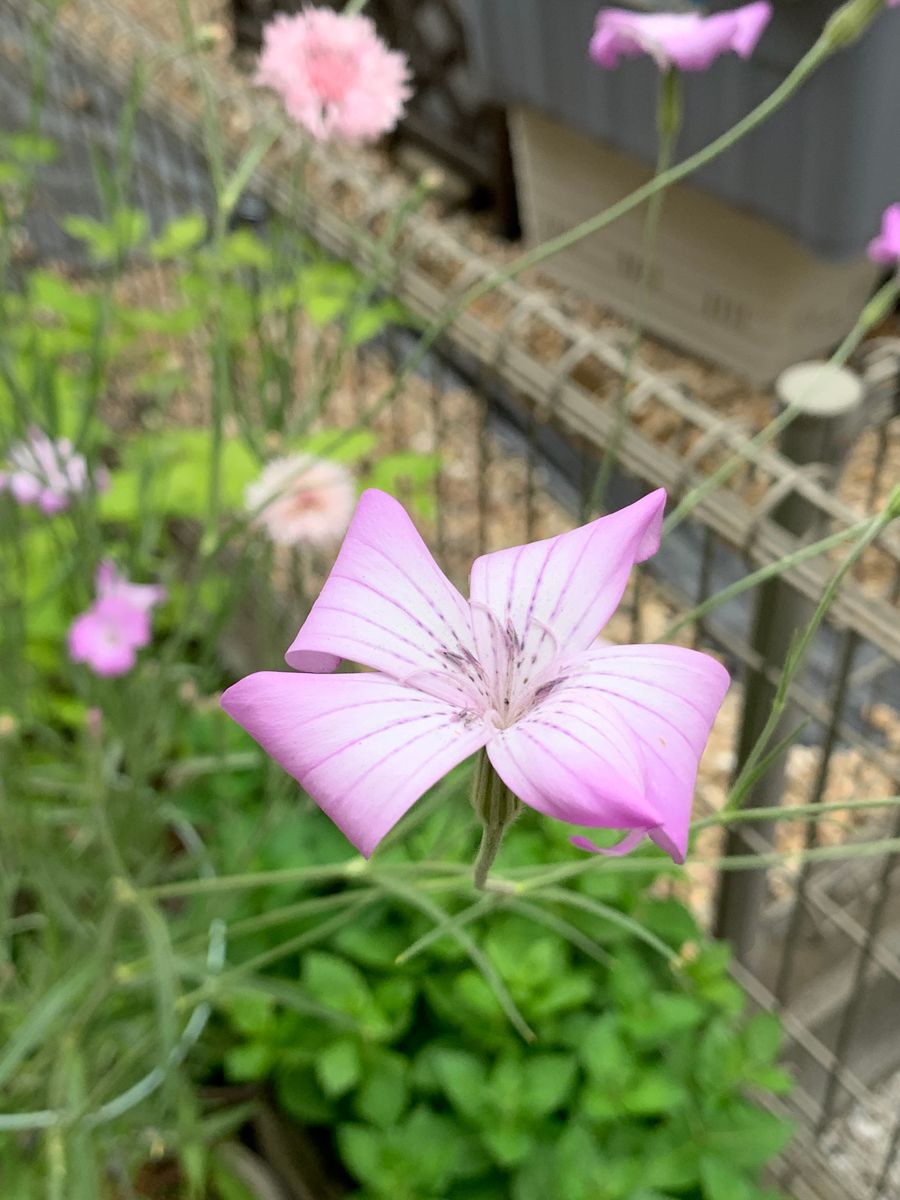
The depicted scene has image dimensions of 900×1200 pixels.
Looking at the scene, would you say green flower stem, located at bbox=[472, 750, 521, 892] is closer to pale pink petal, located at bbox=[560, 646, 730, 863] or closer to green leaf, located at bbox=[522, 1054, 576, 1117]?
pale pink petal, located at bbox=[560, 646, 730, 863]

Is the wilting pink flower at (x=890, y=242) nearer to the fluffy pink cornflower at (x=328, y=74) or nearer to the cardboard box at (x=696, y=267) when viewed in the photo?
the fluffy pink cornflower at (x=328, y=74)

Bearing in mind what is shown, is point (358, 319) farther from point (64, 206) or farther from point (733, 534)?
point (64, 206)

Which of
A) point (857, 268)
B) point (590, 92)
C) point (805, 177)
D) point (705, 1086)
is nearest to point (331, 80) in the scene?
point (705, 1086)

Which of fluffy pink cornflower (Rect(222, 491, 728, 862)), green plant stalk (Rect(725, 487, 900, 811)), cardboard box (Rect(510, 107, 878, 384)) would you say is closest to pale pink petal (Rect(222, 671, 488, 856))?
fluffy pink cornflower (Rect(222, 491, 728, 862))

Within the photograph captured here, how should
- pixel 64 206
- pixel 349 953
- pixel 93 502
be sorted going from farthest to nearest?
pixel 64 206, pixel 349 953, pixel 93 502

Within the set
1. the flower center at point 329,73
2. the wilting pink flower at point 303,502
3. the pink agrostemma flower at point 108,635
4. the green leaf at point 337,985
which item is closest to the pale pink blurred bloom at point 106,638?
the pink agrostemma flower at point 108,635

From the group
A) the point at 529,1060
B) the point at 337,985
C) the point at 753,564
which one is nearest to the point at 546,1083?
the point at 529,1060

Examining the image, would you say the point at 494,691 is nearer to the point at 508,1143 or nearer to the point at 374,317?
the point at 508,1143
